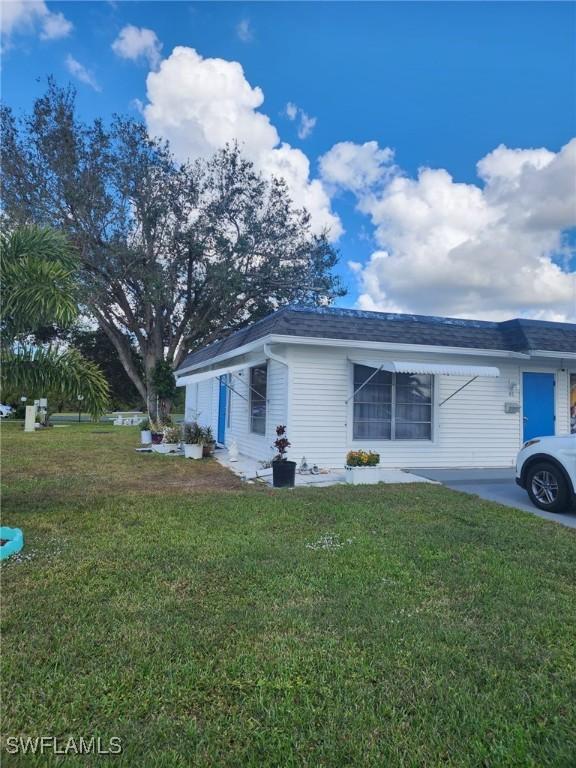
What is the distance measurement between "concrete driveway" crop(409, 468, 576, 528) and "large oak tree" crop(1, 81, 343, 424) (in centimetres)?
1469

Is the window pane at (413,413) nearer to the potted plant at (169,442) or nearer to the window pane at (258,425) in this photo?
the window pane at (258,425)

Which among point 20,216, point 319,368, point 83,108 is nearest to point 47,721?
point 319,368

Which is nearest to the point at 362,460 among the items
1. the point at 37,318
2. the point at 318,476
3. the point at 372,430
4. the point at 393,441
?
the point at 318,476

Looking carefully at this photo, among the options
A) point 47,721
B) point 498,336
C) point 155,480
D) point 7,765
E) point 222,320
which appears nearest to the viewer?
point 7,765

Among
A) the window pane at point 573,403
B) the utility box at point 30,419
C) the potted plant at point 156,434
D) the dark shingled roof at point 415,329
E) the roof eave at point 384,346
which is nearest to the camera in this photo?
the roof eave at point 384,346

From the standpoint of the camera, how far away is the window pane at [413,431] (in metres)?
9.74

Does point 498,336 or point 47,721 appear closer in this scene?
point 47,721

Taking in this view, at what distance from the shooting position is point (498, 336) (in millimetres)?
10445

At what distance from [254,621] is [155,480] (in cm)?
559

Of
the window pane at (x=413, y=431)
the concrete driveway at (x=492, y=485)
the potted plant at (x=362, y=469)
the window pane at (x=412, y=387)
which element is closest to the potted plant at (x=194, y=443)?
the potted plant at (x=362, y=469)

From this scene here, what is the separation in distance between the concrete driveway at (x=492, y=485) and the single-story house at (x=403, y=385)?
62 cm

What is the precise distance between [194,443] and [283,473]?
4360mm

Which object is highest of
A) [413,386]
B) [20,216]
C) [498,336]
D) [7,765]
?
[20,216]

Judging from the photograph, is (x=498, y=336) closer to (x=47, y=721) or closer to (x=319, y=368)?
(x=319, y=368)
